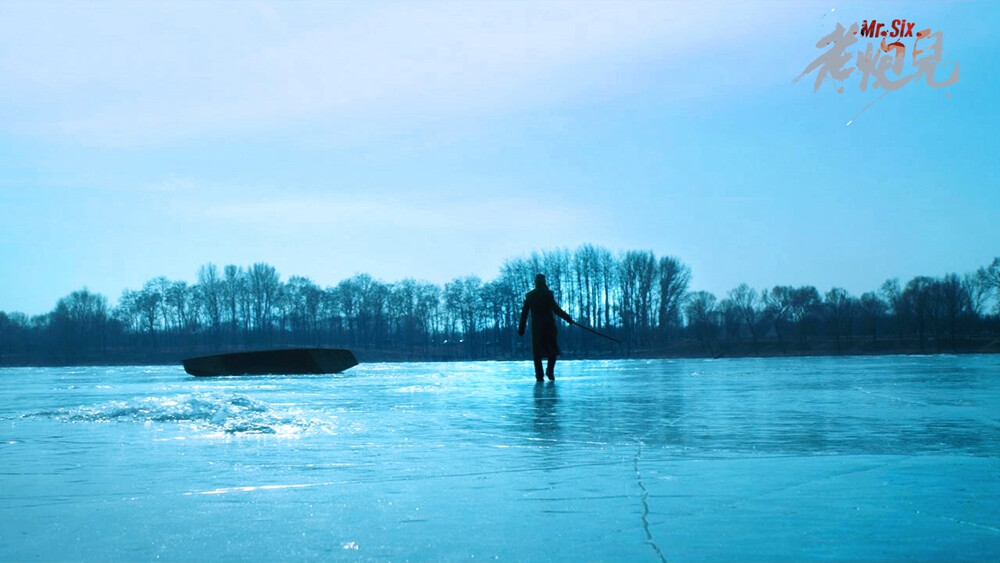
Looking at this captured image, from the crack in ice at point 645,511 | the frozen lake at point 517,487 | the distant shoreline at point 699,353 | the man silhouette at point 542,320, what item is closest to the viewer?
the crack in ice at point 645,511

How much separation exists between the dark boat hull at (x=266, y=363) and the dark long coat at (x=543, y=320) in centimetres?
1476

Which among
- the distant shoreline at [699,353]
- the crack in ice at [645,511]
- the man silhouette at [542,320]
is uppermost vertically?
the man silhouette at [542,320]

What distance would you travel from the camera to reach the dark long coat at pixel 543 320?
13.0m

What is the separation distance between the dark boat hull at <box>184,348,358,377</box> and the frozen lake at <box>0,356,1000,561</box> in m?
20.3

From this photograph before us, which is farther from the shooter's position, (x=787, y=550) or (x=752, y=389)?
(x=752, y=389)

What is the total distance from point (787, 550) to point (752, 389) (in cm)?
765

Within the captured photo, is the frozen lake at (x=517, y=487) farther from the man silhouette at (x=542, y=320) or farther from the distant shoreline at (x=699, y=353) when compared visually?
the distant shoreline at (x=699, y=353)

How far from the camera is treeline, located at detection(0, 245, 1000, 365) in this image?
275 ft

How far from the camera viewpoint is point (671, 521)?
9.52ft

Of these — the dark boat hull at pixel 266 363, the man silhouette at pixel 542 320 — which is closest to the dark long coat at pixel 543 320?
the man silhouette at pixel 542 320

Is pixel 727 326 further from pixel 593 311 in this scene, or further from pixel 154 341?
pixel 154 341

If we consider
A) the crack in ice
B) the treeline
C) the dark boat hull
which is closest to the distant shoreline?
the treeline

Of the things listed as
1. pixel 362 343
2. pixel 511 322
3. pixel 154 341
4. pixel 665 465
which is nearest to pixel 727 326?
pixel 511 322

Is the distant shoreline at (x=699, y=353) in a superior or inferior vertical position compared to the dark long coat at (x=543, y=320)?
inferior
